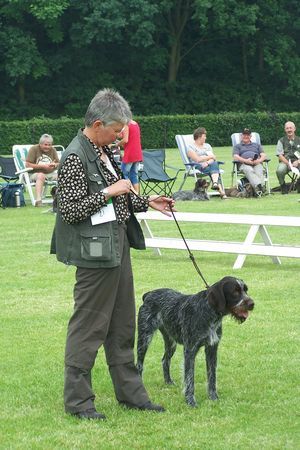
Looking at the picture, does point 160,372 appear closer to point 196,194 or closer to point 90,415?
point 90,415

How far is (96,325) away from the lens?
18.3ft

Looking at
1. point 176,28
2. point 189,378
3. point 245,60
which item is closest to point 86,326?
point 189,378

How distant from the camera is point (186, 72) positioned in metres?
56.3

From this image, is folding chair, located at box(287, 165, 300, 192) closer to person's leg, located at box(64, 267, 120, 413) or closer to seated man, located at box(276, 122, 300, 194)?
seated man, located at box(276, 122, 300, 194)

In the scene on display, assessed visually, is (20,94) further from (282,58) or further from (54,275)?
(54,275)

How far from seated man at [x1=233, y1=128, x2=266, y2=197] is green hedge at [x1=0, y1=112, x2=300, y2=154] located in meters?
19.1

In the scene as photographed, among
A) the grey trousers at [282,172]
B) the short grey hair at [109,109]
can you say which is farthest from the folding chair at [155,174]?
the short grey hair at [109,109]

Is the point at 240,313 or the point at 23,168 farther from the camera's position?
the point at 23,168

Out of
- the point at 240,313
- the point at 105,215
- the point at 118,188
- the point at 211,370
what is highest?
the point at 118,188

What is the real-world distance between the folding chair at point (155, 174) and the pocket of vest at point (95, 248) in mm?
13068

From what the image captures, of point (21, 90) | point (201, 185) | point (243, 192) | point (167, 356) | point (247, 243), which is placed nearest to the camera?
point (167, 356)

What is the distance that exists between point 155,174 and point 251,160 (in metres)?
2.03

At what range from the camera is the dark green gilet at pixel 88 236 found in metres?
5.45

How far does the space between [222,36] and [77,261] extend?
5160 cm
